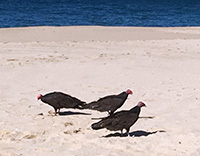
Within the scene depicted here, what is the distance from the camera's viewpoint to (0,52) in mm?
14578

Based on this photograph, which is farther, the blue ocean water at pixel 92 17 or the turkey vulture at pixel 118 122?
the blue ocean water at pixel 92 17

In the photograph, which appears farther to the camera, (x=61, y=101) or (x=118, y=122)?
(x=61, y=101)

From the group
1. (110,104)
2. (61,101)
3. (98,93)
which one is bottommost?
(98,93)

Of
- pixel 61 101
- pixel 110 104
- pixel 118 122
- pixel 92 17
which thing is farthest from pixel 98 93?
pixel 92 17

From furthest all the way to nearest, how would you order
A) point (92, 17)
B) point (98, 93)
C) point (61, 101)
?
point (92, 17), point (98, 93), point (61, 101)

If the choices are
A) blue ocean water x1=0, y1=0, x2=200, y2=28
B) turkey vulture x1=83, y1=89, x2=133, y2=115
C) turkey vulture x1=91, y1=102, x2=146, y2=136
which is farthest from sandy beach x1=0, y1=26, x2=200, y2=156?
blue ocean water x1=0, y1=0, x2=200, y2=28

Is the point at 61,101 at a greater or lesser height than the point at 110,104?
lesser

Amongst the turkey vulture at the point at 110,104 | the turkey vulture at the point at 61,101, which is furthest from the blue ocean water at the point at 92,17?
the turkey vulture at the point at 110,104

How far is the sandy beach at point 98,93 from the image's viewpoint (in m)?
5.96

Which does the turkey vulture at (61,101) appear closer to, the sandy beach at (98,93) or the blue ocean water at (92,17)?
the sandy beach at (98,93)

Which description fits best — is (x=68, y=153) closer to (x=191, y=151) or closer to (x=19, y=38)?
(x=191, y=151)

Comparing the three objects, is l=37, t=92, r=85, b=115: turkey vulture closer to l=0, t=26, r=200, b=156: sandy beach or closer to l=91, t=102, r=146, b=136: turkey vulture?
l=0, t=26, r=200, b=156: sandy beach

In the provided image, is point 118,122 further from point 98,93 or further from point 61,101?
point 98,93

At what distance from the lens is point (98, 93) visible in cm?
927
